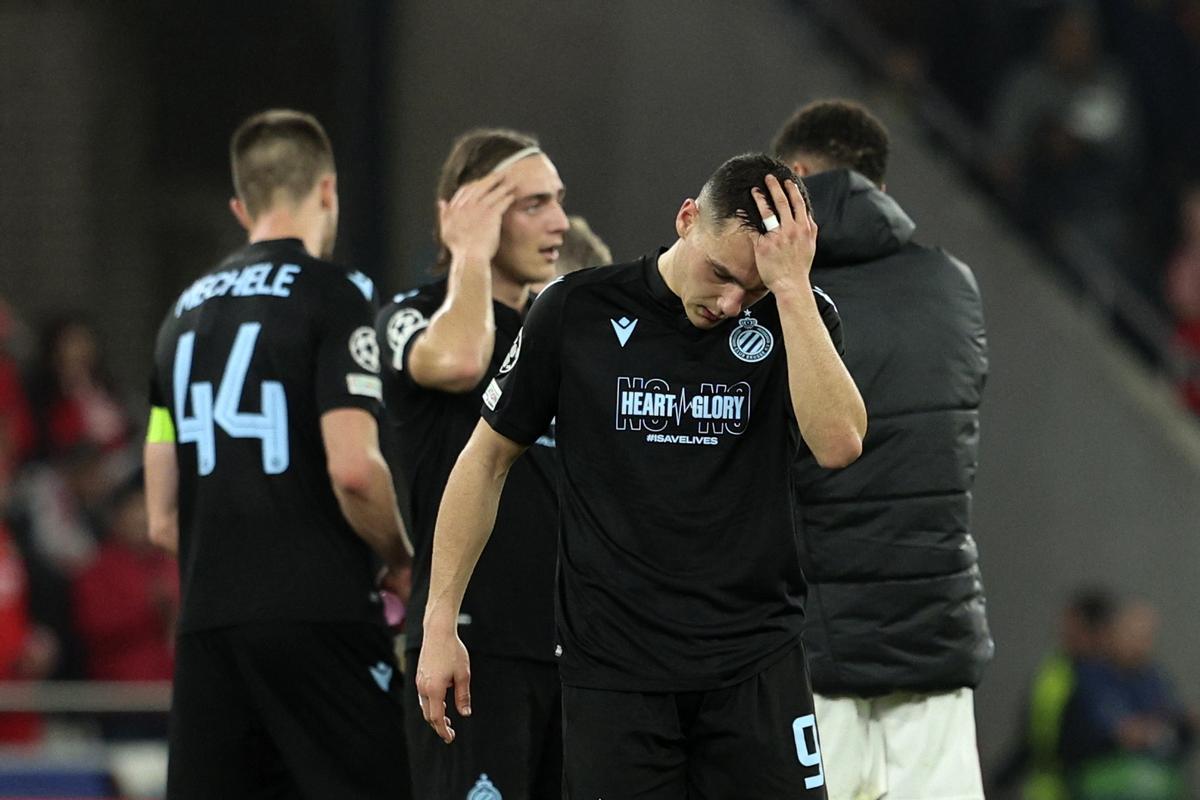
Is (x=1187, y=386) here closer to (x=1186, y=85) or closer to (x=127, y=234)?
(x=1186, y=85)

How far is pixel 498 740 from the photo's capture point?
4781mm

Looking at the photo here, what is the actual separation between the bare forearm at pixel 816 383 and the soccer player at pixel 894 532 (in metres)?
0.84

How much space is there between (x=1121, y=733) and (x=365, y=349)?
243 inches

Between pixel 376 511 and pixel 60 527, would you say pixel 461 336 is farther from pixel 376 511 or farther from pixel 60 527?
pixel 60 527

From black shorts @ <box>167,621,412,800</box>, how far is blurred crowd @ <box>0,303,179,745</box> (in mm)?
4450

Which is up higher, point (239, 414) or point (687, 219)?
point (687, 219)

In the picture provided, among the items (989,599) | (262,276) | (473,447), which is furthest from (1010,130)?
(473,447)

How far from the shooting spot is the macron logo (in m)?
3.95

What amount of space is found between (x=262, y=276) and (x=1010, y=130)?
7.46 metres

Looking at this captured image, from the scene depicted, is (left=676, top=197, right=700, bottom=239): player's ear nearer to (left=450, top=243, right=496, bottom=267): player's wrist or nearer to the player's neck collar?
the player's neck collar

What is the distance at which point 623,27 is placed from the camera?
1124 cm

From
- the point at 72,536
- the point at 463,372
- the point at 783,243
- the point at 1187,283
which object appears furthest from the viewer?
the point at 1187,283

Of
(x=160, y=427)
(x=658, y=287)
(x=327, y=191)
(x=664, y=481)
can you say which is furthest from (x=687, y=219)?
(x=160, y=427)

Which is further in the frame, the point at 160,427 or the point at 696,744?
the point at 160,427
